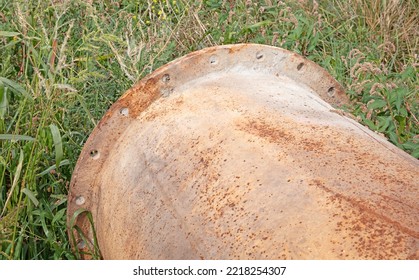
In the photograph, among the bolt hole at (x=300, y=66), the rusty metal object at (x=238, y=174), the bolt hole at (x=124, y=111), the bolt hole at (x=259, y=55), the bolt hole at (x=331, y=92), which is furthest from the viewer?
the bolt hole at (x=331, y=92)

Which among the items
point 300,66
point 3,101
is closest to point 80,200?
point 3,101

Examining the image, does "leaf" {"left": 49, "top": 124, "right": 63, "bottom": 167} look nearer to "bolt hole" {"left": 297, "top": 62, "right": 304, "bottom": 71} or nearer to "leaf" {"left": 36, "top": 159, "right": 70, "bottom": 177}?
"leaf" {"left": 36, "top": 159, "right": 70, "bottom": 177}

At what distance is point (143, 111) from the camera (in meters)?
2.79

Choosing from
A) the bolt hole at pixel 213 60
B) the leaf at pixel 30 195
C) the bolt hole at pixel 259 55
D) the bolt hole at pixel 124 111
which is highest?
the bolt hole at pixel 124 111

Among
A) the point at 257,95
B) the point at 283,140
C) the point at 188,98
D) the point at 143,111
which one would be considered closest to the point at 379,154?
the point at 283,140

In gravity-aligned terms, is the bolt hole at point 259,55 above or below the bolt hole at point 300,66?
above

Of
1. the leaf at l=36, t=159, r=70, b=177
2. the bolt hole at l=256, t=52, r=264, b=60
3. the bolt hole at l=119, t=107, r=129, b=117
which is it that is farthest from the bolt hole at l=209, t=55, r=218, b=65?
the leaf at l=36, t=159, r=70, b=177

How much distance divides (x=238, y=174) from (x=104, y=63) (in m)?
2.34

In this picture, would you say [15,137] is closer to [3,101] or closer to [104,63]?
[3,101]

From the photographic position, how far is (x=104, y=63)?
166 inches

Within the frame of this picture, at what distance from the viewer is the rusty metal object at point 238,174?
68.3 inches

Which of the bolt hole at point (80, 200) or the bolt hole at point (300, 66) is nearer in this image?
the bolt hole at point (80, 200)

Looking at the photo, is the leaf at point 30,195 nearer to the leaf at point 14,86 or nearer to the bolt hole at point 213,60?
the leaf at point 14,86

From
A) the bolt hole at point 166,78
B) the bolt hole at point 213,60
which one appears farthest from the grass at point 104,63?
the bolt hole at point 213,60
